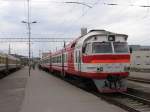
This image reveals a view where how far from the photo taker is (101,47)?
18906 millimetres

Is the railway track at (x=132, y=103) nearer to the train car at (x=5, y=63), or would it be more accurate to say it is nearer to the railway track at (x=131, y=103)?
the railway track at (x=131, y=103)

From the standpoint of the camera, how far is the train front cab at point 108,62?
60.3 feet

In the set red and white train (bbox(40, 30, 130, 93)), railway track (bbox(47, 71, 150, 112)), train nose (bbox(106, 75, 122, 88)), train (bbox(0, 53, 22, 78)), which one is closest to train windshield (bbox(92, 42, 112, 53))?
red and white train (bbox(40, 30, 130, 93))

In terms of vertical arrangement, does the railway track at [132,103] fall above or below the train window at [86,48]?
below

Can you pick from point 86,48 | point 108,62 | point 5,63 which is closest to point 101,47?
point 108,62

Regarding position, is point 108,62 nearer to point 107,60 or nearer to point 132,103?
point 107,60

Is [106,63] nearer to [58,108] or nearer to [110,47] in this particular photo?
[110,47]

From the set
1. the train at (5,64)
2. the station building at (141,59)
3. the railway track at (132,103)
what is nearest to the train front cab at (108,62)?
the railway track at (132,103)

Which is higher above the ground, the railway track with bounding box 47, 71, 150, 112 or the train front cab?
the train front cab

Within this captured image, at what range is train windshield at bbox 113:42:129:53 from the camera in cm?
1895

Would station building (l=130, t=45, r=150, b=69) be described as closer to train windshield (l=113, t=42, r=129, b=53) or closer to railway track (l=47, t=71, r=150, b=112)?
train windshield (l=113, t=42, r=129, b=53)

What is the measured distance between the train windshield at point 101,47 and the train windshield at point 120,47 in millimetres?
315

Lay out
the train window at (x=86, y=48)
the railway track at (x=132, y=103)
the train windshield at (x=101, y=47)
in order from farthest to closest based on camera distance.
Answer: the train window at (x=86, y=48) → the train windshield at (x=101, y=47) → the railway track at (x=132, y=103)

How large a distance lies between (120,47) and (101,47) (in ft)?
3.31
